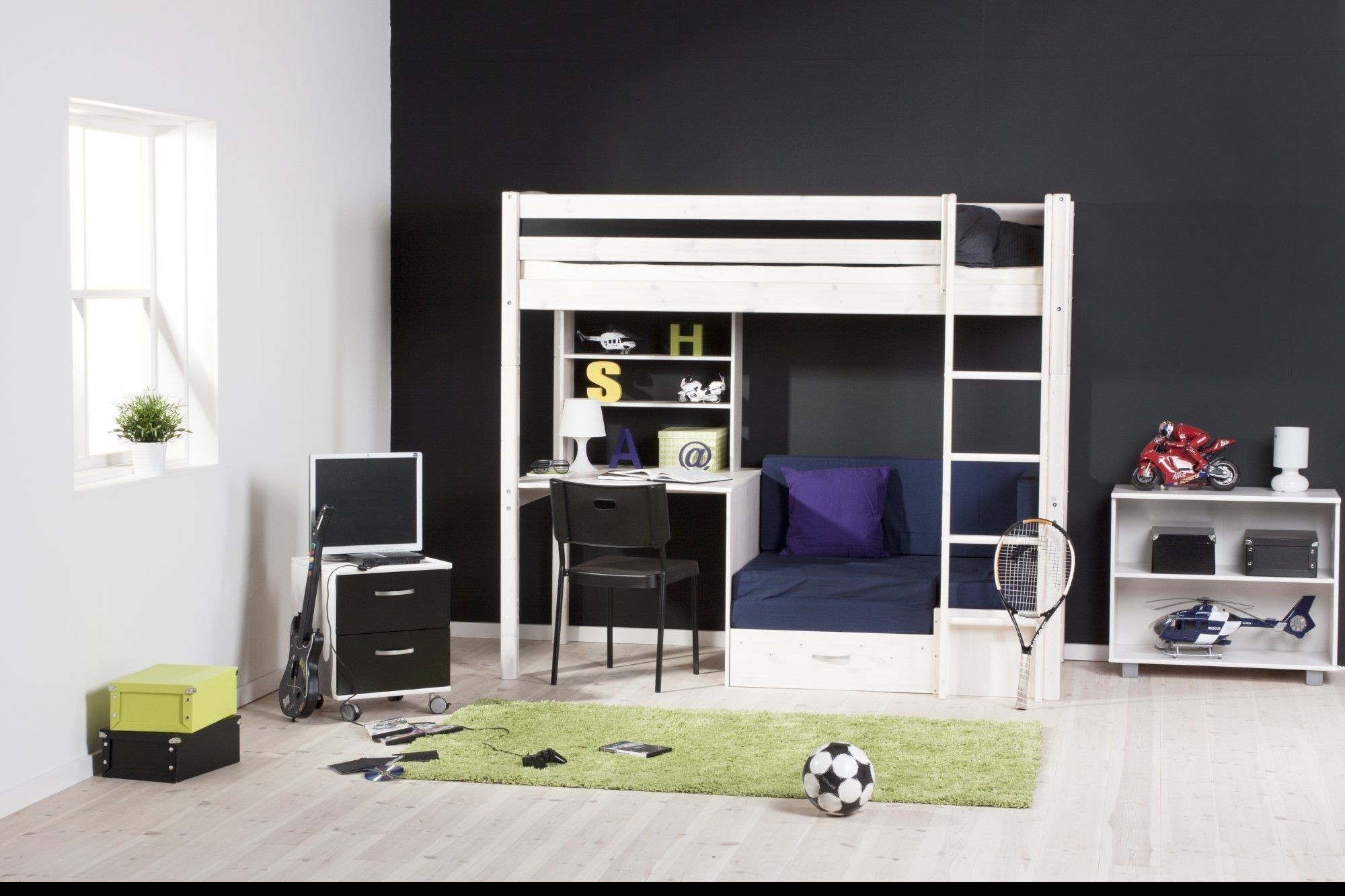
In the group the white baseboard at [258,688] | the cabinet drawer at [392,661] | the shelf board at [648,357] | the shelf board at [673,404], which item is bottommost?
the white baseboard at [258,688]

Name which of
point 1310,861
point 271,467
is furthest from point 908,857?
point 271,467

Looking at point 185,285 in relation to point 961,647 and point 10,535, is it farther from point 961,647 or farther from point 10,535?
point 961,647

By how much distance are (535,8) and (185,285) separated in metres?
2.25

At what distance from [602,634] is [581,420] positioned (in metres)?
1.12

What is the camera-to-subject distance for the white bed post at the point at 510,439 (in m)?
5.77

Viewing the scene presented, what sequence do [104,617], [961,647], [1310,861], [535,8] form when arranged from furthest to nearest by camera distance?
[535,8], [961,647], [104,617], [1310,861]

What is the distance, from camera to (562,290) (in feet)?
19.0

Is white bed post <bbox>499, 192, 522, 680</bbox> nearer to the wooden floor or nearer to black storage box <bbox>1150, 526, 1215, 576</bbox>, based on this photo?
the wooden floor

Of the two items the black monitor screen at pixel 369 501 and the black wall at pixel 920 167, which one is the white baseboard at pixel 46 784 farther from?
the black wall at pixel 920 167

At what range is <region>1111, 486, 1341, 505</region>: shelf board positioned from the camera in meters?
5.73

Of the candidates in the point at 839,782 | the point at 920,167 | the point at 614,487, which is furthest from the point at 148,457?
the point at 920,167

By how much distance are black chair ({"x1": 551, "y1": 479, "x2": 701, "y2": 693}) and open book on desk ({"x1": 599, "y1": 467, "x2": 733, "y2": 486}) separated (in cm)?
25

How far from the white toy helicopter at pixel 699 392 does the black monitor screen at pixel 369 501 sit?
138 cm

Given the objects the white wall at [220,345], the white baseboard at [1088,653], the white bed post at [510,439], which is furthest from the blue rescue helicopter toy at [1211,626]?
the white wall at [220,345]
